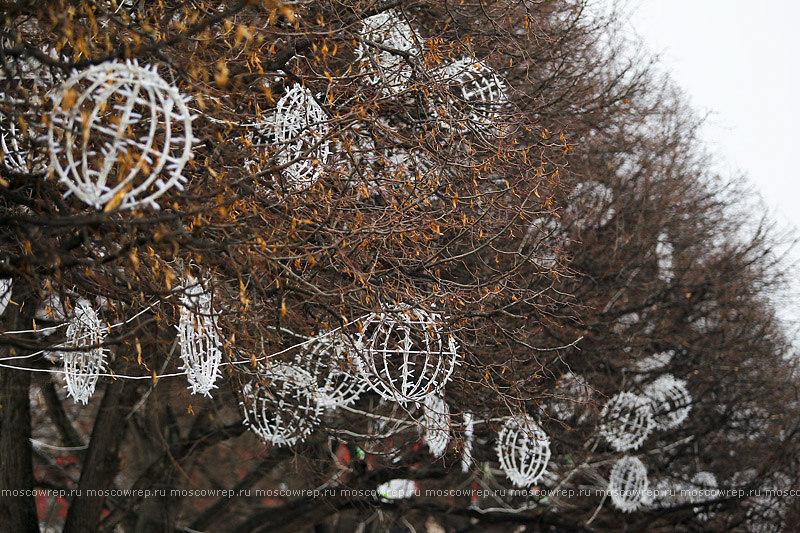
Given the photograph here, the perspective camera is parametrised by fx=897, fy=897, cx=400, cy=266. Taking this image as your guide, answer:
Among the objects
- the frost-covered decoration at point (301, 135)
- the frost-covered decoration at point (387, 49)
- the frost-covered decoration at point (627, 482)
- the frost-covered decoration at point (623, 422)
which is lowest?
the frost-covered decoration at point (627, 482)

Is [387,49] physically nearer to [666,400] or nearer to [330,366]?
[330,366]

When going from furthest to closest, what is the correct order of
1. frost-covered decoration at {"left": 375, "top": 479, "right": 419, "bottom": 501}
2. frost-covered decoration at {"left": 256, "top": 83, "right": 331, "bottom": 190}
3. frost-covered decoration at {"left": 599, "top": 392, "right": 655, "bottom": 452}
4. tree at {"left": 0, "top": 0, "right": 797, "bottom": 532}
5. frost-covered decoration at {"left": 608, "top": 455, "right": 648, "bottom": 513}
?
frost-covered decoration at {"left": 375, "top": 479, "right": 419, "bottom": 501}, frost-covered decoration at {"left": 608, "top": 455, "right": 648, "bottom": 513}, frost-covered decoration at {"left": 599, "top": 392, "right": 655, "bottom": 452}, frost-covered decoration at {"left": 256, "top": 83, "right": 331, "bottom": 190}, tree at {"left": 0, "top": 0, "right": 797, "bottom": 532}

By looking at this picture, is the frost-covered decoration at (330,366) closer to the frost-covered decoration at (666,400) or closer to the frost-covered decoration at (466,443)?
the frost-covered decoration at (466,443)

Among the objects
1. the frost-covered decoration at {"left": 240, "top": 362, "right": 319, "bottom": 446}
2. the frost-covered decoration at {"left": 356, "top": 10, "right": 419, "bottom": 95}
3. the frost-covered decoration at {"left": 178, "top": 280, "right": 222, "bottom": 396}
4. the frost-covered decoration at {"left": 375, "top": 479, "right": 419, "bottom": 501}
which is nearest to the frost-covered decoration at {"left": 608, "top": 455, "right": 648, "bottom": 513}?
the frost-covered decoration at {"left": 375, "top": 479, "right": 419, "bottom": 501}

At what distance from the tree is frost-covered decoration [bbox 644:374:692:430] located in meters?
0.07

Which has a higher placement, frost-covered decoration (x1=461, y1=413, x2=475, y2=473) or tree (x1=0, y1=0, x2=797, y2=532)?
tree (x1=0, y1=0, x2=797, y2=532)

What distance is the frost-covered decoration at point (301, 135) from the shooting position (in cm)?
537

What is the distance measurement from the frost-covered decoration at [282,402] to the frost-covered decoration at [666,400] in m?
4.57

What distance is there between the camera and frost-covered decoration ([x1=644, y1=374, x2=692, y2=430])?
10.7 m

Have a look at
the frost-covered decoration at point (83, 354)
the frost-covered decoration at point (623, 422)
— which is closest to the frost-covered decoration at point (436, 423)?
the frost-covered decoration at point (83, 354)

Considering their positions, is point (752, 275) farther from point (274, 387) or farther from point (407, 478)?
point (274, 387)

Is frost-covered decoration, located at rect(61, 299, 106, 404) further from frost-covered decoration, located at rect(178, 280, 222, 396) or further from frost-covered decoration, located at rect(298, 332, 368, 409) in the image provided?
frost-covered decoration, located at rect(298, 332, 368, 409)

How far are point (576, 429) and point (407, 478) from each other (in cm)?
206

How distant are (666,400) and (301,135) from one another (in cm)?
786
